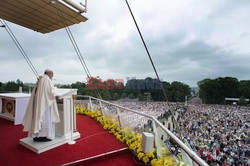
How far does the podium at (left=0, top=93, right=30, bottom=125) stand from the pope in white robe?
246 centimetres

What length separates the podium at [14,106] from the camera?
4.98 metres

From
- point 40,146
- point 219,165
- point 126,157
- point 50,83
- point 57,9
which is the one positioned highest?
point 57,9

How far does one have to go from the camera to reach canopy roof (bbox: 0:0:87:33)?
398 cm

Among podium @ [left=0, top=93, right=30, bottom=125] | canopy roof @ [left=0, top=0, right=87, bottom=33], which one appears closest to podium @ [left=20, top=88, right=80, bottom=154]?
podium @ [left=0, top=93, right=30, bottom=125]

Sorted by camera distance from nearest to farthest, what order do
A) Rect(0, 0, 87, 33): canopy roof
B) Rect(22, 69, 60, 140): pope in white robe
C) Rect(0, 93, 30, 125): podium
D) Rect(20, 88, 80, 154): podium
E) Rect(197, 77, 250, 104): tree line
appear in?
1. Rect(22, 69, 60, 140): pope in white robe
2. Rect(20, 88, 80, 154): podium
3. Rect(0, 0, 87, 33): canopy roof
4. Rect(0, 93, 30, 125): podium
5. Rect(197, 77, 250, 104): tree line

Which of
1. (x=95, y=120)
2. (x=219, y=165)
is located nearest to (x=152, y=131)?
(x=95, y=120)

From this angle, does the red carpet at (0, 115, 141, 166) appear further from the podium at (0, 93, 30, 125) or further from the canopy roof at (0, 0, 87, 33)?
the canopy roof at (0, 0, 87, 33)

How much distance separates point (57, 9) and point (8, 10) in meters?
1.48

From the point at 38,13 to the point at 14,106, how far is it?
10.7ft

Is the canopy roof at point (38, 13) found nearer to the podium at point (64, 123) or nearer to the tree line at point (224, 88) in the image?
the podium at point (64, 123)

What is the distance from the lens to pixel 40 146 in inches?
116

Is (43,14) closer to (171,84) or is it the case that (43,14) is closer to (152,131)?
(152,131)

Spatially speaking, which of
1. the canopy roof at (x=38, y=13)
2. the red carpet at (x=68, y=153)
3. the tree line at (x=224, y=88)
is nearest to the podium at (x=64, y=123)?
the red carpet at (x=68, y=153)

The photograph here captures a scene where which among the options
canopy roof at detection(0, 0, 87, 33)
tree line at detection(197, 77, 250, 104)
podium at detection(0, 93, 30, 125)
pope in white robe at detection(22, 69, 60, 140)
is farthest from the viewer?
tree line at detection(197, 77, 250, 104)
